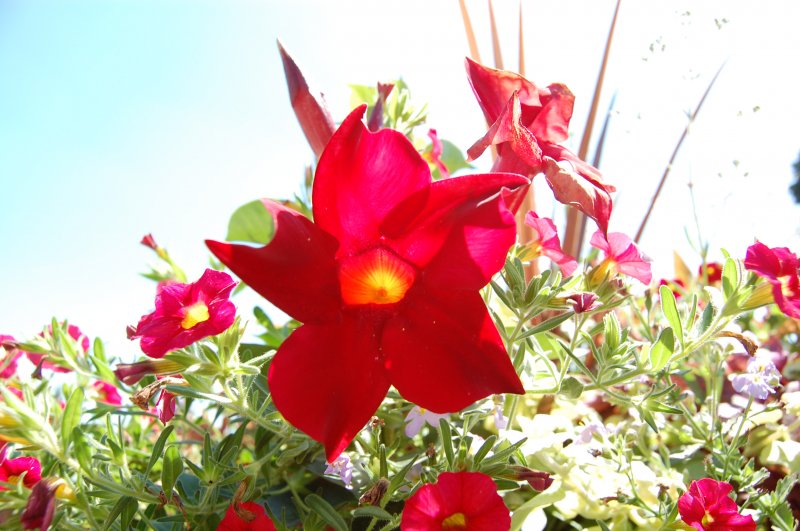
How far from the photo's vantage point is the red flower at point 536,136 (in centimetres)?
44

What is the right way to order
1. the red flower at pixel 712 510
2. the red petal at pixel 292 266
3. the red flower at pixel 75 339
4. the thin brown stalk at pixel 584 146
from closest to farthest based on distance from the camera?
the red petal at pixel 292 266 → the red flower at pixel 712 510 → the red flower at pixel 75 339 → the thin brown stalk at pixel 584 146

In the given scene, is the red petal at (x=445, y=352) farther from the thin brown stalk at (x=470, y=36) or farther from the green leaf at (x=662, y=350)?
the thin brown stalk at (x=470, y=36)

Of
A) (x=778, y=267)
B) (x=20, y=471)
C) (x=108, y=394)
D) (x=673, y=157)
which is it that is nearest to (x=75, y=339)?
(x=108, y=394)

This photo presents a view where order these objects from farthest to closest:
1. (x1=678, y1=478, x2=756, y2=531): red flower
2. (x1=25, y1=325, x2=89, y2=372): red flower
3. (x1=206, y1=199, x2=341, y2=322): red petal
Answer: (x1=25, y1=325, x2=89, y2=372): red flower < (x1=678, y1=478, x2=756, y2=531): red flower < (x1=206, y1=199, x2=341, y2=322): red petal

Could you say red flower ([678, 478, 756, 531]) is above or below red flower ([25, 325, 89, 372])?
below

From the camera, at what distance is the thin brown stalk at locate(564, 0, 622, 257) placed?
959 millimetres

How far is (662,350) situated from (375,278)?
25 centimetres

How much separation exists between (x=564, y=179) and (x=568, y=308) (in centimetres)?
12

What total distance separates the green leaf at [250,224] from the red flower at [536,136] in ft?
1.84

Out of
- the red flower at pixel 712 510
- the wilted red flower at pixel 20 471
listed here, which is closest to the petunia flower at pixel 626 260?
the red flower at pixel 712 510

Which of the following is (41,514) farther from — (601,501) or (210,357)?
(601,501)

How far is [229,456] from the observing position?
52cm

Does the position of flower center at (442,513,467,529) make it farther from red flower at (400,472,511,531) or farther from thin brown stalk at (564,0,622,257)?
thin brown stalk at (564,0,622,257)

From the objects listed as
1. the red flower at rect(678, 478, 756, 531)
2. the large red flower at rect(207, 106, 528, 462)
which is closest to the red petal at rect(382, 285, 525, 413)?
the large red flower at rect(207, 106, 528, 462)
